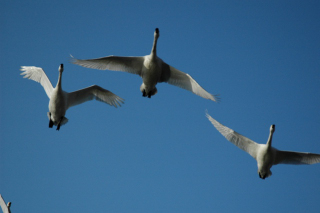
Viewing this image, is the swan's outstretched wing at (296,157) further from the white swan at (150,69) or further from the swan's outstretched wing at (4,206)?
the swan's outstretched wing at (4,206)

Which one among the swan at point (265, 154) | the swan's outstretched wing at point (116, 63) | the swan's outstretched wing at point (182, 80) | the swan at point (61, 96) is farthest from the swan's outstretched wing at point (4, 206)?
the swan at point (265, 154)

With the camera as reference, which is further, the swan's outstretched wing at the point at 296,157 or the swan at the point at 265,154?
the swan's outstretched wing at the point at 296,157

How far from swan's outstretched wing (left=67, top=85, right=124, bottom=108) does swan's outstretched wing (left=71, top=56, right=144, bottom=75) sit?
1369 millimetres

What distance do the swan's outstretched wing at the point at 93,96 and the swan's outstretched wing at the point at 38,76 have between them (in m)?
1.21

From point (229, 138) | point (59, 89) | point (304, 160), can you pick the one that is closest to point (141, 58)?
point (59, 89)

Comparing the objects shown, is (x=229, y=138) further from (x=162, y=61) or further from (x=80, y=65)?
(x=80, y=65)

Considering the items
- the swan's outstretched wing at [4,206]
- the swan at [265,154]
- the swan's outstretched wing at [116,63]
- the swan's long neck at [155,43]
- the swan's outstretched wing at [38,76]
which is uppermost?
the swan's long neck at [155,43]

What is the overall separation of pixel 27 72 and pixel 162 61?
6.96 meters

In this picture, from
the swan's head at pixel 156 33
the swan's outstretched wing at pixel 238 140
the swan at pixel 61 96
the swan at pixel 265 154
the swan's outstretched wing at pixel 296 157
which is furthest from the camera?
the swan's outstretched wing at pixel 238 140

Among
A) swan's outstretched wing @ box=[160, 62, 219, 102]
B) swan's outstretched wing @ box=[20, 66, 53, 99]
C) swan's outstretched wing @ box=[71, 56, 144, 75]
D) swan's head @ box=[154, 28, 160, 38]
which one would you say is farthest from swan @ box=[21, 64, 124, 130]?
swan's head @ box=[154, 28, 160, 38]

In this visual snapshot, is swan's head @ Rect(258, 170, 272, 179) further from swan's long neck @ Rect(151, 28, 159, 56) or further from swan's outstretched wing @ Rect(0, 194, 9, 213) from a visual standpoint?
swan's outstretched wing @ Rect(0, 194, 9, 213)

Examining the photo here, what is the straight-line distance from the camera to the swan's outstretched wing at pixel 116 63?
19.4m

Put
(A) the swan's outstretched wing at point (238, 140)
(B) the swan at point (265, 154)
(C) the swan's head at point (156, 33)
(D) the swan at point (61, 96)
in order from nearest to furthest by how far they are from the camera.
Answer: (D) the swan at point (61, 96) → (B) the swan at point (265, 154) → (C) the swan's head at point (156, 33) → (A) the swan's outstretched wing at point (238, 140)

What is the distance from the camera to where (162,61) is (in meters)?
20.0
